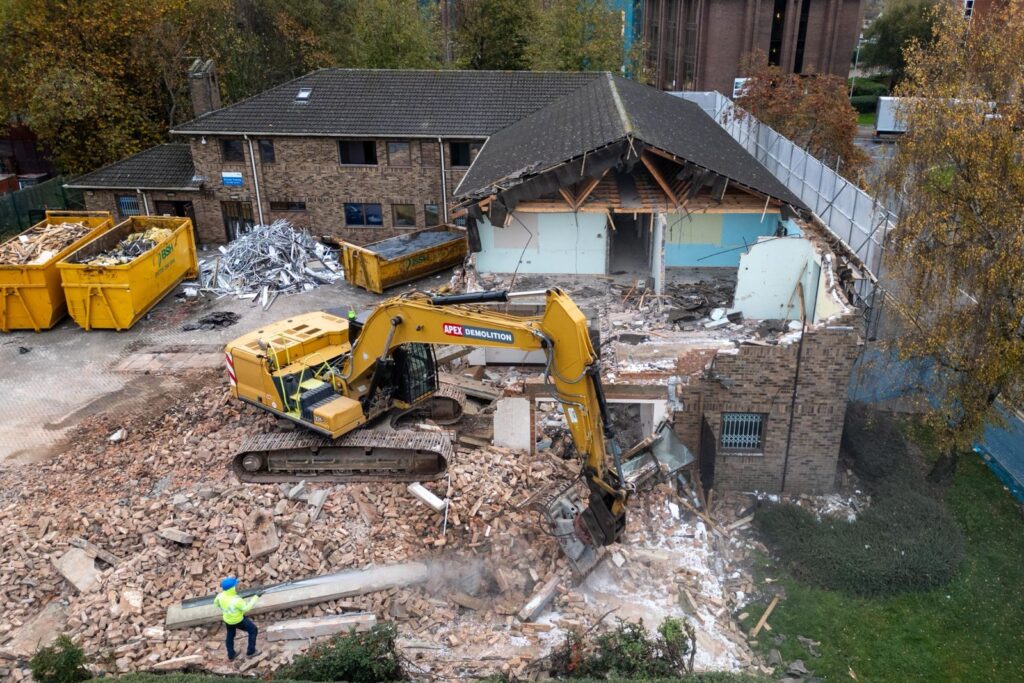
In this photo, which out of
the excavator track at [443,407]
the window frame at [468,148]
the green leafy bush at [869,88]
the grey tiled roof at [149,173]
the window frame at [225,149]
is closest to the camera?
the excavator track at [443,407]

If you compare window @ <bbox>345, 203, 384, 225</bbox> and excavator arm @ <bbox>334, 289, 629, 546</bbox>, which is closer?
excavator arm @ <bbox>334, 289, 629, 546</bbox>

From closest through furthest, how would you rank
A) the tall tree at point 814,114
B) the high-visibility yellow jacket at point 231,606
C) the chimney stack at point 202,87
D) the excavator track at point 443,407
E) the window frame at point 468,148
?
the high-visibility yellow jacket at point 231,606, the excavator track at point 443,407, the window frame at point 468,148, the tall tree at point 814,114, the chimney stack at point 202,87

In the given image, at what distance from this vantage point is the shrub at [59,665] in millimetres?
9289

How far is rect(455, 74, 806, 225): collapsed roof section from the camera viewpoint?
1719 cm

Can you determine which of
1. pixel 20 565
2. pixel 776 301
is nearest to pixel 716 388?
pixel 776 301

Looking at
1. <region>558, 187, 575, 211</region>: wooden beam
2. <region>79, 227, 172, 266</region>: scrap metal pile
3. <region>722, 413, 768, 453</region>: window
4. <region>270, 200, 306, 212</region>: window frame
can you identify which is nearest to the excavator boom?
<region>722, 413, 768, 453</region>: window

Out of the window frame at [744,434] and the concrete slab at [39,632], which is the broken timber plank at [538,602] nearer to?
the window frame at [744,434]

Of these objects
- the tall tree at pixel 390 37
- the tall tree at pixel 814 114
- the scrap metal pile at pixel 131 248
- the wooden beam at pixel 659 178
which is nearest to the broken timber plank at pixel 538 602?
the wooden beam at pixel 659 178

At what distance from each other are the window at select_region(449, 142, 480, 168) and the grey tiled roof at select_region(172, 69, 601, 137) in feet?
1.41

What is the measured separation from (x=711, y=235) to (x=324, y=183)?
13.2 m

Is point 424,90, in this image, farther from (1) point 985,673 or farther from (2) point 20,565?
(1) point 985,673

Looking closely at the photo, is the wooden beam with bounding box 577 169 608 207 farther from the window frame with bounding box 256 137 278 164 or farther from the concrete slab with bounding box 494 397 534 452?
the window frame with bounding box 256 137 278 164

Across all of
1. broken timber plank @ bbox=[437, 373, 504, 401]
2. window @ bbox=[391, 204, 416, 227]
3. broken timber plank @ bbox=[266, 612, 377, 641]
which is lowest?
broken timber plank @ bbox=[266, 612, 377, 641]

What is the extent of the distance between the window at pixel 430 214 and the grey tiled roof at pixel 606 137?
284 cm
